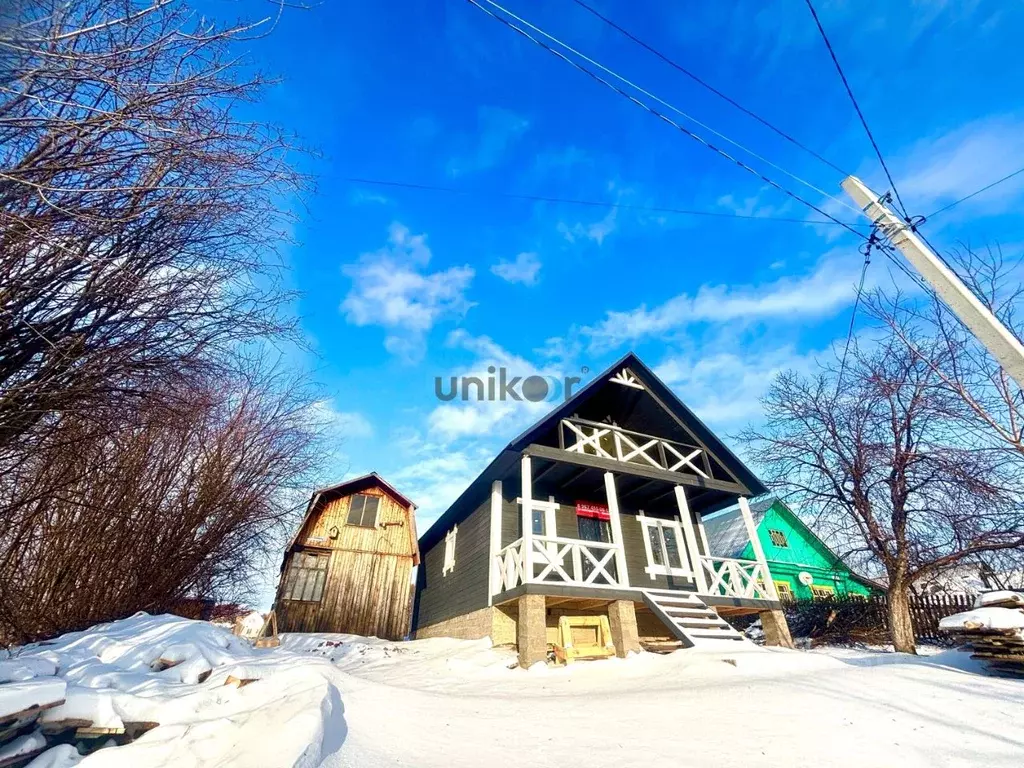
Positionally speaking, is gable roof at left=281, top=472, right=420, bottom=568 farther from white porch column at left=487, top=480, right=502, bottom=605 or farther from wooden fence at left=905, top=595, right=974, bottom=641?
wooden fence at left=905, top=595, right=974, bottom=641

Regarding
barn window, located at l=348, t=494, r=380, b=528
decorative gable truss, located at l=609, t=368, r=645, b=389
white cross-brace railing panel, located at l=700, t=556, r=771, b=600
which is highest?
decorative gable truss, located at l=609, t=368, r=645, b=389

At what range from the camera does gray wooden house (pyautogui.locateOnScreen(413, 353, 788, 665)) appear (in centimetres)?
919

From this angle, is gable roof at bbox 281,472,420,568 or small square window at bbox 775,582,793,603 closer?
gable roof at bbox 281,472,420,568

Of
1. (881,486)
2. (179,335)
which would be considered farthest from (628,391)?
(179,335)

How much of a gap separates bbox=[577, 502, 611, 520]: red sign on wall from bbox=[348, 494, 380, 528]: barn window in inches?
349

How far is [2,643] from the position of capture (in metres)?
5.45

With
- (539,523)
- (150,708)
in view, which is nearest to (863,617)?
(539,523)

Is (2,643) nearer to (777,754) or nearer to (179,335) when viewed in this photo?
(179,335)

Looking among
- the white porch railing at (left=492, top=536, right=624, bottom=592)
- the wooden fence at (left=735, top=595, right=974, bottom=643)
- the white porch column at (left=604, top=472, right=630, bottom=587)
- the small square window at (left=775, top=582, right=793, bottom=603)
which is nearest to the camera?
the white porch railing at (left=492, top=536, right=624, bottom=592)

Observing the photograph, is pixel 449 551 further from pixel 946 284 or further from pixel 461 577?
pixel 946 284

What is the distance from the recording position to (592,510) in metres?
12.8

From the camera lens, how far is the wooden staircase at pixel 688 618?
855cm

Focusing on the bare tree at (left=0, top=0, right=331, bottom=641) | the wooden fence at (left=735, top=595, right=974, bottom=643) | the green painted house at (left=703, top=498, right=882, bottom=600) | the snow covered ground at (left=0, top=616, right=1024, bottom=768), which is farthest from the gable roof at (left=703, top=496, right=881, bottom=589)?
the bare tree at (left=0, top=0, right=331, bottom=641)

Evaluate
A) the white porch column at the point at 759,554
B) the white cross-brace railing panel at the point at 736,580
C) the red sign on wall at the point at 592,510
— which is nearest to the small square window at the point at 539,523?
the red sign on wall at the point at 592,510
